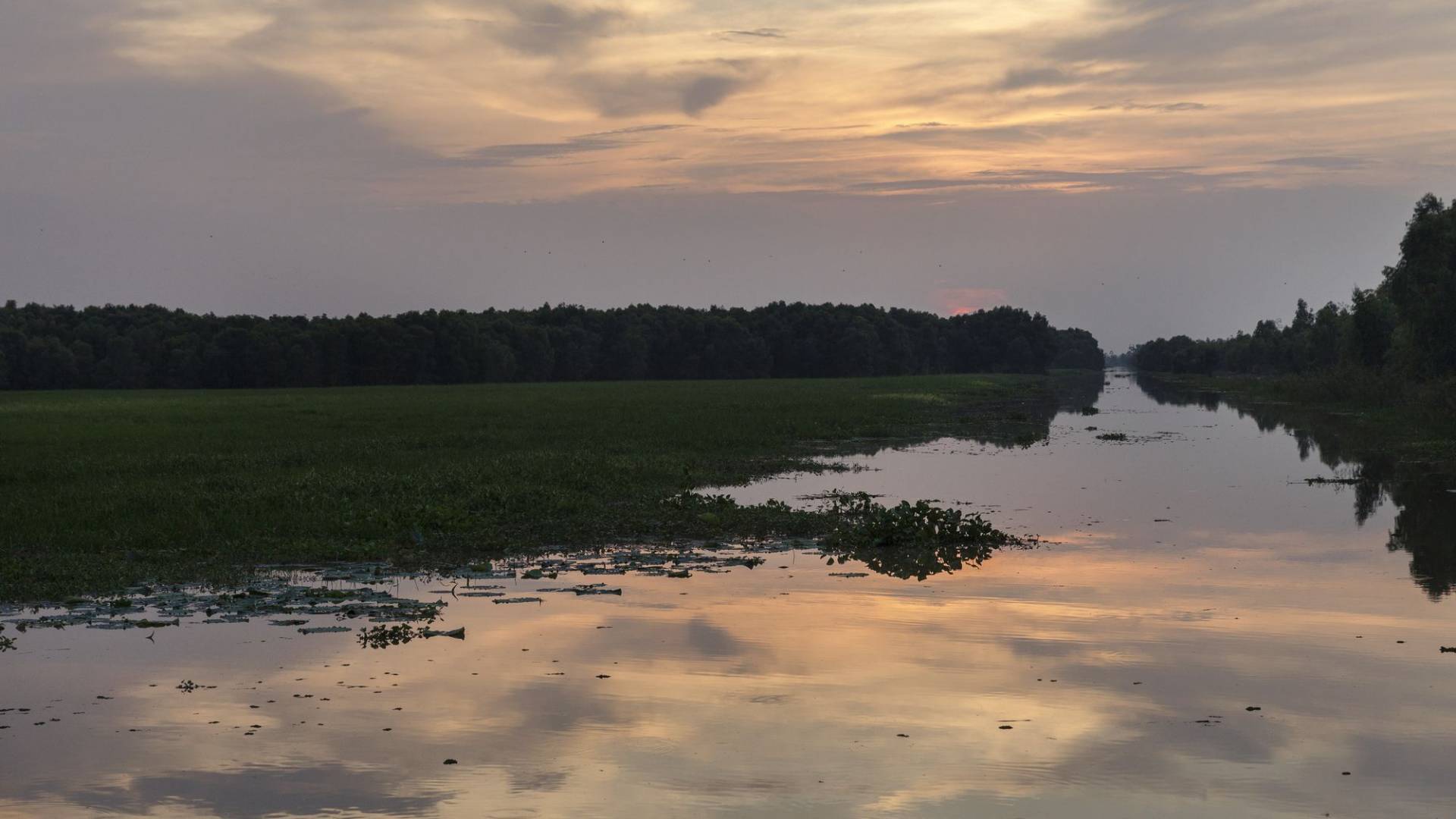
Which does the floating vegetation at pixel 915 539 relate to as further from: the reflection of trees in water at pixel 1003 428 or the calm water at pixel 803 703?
the reflection of trees in water at pixel 1003 428

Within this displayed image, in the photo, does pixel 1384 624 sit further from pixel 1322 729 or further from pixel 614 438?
pixel 614 438

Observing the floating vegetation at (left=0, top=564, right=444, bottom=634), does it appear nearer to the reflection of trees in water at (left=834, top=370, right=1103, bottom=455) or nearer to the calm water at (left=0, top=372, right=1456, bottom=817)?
the calm water at (left=0, top=372, right=1456, bottom=817)

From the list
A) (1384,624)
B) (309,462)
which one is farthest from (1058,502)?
(309,462)

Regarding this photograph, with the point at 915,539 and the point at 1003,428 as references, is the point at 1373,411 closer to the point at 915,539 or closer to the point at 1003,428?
the point at 1003,428

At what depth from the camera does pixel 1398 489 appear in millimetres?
33750

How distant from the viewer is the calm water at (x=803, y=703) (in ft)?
32.7

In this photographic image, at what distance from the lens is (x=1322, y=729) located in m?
11.5

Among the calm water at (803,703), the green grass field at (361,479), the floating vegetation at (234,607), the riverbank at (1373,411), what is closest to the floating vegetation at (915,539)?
the calm water at (803,703)

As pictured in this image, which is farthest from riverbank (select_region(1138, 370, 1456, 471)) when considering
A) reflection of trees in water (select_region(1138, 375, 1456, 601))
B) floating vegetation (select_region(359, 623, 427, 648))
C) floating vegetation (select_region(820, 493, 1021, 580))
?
floating vegetation (select_region(359, 623, 427, 648))

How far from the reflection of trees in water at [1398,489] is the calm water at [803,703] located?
0.78 metres

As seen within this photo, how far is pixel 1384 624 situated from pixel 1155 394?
455 ft

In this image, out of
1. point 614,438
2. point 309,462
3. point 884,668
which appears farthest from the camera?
point 614,438

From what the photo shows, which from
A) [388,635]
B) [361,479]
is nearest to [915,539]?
[388,635]

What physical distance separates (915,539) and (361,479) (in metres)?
14.1
